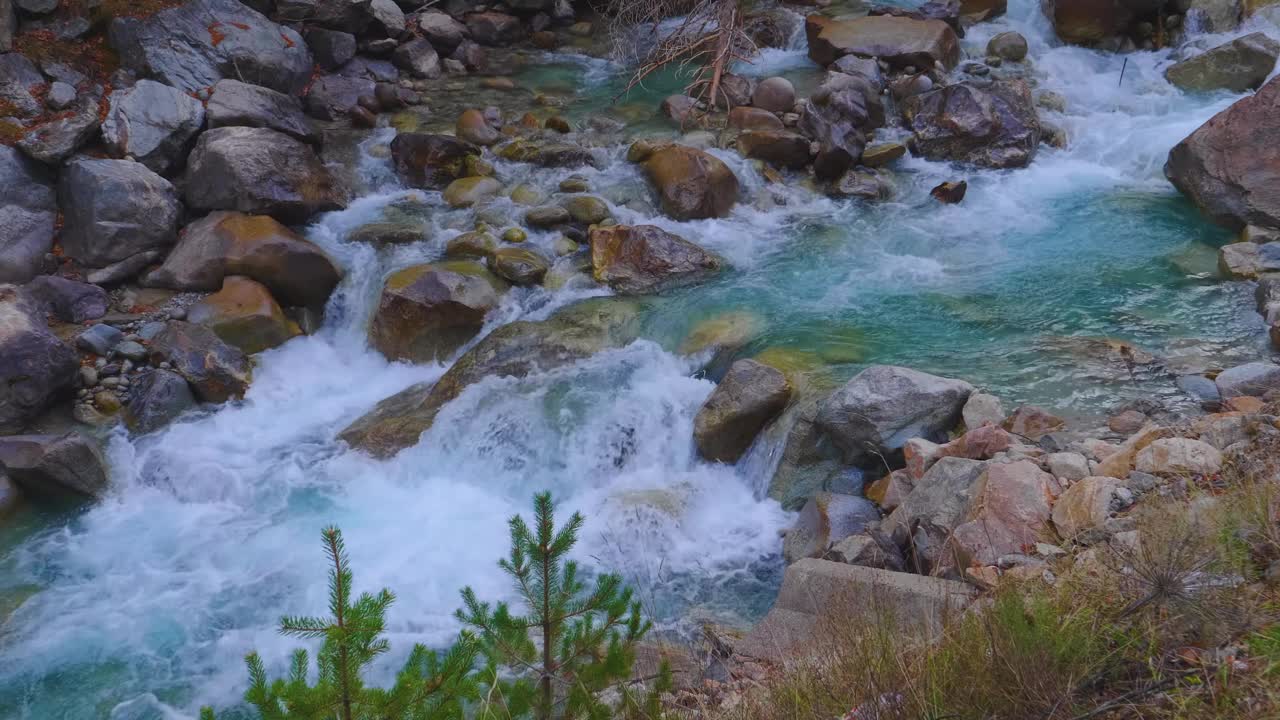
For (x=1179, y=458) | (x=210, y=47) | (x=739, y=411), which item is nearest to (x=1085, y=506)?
(x=1179, y=458)

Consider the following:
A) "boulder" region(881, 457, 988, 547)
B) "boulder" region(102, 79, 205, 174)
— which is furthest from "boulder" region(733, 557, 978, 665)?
"boulder" region(102, 79, 205, 174)

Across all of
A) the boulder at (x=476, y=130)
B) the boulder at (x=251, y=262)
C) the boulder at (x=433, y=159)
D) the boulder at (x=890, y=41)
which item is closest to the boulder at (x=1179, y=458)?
the boulder at (x=251, y=262)

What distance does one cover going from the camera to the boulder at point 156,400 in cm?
720

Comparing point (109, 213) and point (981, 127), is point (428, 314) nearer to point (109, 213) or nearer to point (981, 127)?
point (109, 213)

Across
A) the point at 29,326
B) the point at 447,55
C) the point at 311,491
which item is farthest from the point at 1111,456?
the point at 447,55

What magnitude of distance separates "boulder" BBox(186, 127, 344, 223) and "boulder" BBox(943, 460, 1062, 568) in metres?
7.12

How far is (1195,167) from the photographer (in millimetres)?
8758

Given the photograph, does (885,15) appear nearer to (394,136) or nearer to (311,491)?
(394,136)

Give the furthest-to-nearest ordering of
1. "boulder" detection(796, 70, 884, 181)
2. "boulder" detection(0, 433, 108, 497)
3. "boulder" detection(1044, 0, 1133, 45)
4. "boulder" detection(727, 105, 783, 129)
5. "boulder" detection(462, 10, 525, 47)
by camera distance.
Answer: "boulder" detection(462, 10, 525, 47) < "boulder" detection(1044, 0, 1133, 45) < "boulder" detection(727, 105, 783, 129) < "boulder" detection(796, 70, 884, 181) < "boulder" detection(0, 433, 108, 497)

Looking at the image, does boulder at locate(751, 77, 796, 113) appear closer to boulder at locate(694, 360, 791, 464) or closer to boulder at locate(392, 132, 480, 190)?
boulder at locate(392, 132, 480, 190)

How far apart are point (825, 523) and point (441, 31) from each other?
34.1 ft

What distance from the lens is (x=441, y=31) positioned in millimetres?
13188

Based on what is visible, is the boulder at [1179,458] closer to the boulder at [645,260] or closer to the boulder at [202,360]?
the boulder at [645,260]

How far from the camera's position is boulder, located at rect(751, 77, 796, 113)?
10.9 meters
